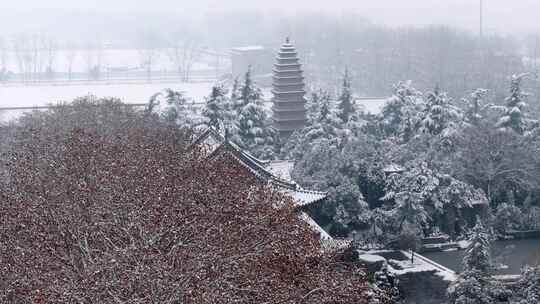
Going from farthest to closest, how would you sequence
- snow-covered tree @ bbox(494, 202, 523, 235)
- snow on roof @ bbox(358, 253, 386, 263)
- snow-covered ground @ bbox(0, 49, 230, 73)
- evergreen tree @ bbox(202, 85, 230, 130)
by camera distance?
snow-covered ground @ bbox(0, 49, 230, 73) < evergreen tree @ bbox(202, 85, 230, 130) < snow-covered tree @ bbox(494, 202, 523, 235) < snow on roof @ bbox(358, 253, 386, 263)

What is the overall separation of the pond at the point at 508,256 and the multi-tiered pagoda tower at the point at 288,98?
1570cm

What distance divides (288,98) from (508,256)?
18.9 meters

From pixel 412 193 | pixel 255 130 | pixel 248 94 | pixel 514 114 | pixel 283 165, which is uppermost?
pixel 248 94

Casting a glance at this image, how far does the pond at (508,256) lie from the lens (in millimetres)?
30961

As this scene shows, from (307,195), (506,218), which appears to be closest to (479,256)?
(307,195)

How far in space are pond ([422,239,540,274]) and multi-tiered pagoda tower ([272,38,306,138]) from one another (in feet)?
51.5

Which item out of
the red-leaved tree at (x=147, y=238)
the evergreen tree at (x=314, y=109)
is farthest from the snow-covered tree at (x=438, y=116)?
the red-leaved tree at (x=147, y=238)

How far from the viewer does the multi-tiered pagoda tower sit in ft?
155

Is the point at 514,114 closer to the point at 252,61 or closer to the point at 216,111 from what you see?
the point at 216,111

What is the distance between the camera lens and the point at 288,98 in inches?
1859

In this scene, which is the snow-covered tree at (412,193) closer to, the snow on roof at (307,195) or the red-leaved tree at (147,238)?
the snow on roof at (307,195)

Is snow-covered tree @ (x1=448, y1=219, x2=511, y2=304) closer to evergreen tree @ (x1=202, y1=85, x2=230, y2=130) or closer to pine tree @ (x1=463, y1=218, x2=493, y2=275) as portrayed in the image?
pine tree @ (x1=463, y1=218, x2=493, y2=275)

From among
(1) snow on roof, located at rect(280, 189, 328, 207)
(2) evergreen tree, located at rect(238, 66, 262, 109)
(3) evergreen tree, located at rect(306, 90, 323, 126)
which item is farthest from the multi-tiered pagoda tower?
(1) snow on roof, located at rect(280, 189, 328, 207)

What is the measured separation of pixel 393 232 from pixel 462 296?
32.9 feet
